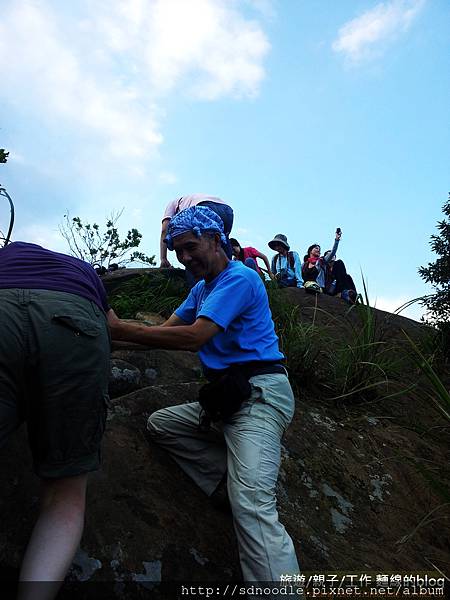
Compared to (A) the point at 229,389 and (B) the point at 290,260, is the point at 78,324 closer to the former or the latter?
(A) the point at 229,389

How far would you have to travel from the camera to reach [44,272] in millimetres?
1760

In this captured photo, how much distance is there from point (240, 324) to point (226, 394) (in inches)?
14.7

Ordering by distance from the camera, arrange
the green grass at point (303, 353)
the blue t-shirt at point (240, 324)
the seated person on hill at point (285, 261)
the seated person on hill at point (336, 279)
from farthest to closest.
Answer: the seated person on hill at point (336, 279) < the seated person on hill at point (285, 261) < the green grass at point (303, 353) < the blue t-shirt at point (240, 324)

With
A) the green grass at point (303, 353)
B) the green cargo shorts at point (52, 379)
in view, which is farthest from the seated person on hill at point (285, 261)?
the green cargo shorts at point (52, 379)

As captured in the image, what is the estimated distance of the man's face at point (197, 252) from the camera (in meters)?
2.55

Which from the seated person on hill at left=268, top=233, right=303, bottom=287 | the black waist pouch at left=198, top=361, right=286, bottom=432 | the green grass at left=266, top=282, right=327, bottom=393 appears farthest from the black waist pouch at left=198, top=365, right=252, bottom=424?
the seated person on hill at left=268, top=233, right=303, bottom=287

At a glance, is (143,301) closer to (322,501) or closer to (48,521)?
(322,501)

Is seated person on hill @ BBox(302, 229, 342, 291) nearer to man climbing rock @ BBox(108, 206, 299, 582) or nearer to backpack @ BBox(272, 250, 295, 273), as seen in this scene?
backpack @ BBox(272, 250, 295, 273)

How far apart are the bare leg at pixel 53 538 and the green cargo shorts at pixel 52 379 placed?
10 cm

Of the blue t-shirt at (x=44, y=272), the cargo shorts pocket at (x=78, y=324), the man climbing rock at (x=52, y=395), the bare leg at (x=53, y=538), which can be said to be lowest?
the bare leg at (x=53, y=538)

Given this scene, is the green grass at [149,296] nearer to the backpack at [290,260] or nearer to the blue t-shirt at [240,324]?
the backpack at [290,260]

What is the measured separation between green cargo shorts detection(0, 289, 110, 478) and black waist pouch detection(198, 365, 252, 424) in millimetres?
716

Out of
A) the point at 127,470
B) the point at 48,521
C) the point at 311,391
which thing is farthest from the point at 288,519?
the point at 311,391

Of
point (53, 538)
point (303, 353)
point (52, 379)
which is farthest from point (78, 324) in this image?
point (303, 353)
